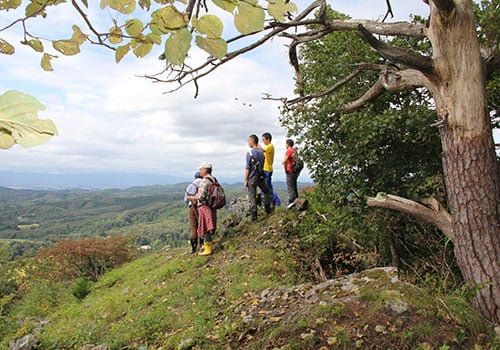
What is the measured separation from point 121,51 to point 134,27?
12 cm

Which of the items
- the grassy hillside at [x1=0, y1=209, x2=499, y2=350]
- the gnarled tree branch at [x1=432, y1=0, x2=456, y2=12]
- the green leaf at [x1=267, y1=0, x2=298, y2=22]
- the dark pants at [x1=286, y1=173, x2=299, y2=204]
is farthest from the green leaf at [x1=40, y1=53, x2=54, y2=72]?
the dark pants at [x1=286, y1=173, x2=299, y2=204]

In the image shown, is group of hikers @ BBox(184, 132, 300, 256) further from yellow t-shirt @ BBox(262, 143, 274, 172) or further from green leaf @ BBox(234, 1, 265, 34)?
green leaf @ BBox(234, 1, 265, 34)

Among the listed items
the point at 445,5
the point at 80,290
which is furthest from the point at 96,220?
the point at 445,5

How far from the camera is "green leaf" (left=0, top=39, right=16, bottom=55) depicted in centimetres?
116

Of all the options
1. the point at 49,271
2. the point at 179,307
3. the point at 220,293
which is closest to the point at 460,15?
the point at 220,293

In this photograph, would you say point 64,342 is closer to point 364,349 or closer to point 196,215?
point 196,215

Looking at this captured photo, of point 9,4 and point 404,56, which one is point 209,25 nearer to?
point 9,4

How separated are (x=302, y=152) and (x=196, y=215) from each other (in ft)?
10.8

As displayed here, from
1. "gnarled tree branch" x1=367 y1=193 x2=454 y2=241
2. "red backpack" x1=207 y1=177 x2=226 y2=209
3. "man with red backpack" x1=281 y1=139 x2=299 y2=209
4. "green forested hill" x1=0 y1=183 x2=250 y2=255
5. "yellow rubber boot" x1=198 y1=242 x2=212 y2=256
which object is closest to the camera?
"gnarled tree branch" x1=367 y1=193 x2=454 y2=241

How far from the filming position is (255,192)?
319 inches

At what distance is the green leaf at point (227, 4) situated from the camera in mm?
761

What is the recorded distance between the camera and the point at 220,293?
5531 mm

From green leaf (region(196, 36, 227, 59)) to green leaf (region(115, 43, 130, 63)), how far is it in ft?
1.54

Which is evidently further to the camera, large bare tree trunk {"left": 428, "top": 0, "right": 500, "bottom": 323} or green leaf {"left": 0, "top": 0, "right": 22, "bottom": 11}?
large bare tree trunk {"left": 428, "top": 0, "right": 500, "bottom": 323}
